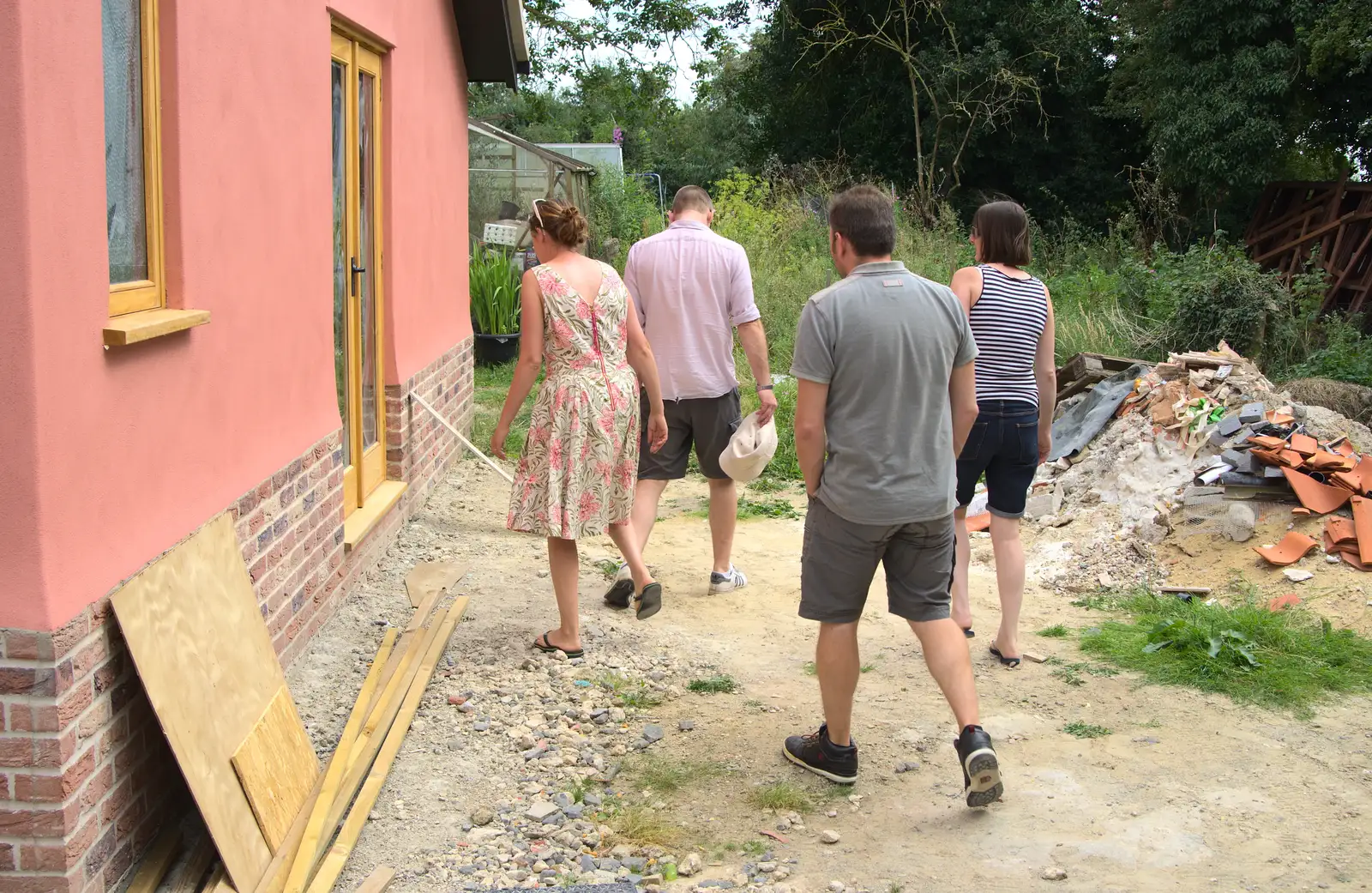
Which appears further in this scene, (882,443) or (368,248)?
(368,248)

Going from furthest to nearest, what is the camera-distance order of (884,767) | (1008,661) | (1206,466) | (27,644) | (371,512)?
(1206,466) < (371,512) < (1008,661) < (884,767) < (27,644)

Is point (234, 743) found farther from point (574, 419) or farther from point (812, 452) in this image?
point (574, 419)

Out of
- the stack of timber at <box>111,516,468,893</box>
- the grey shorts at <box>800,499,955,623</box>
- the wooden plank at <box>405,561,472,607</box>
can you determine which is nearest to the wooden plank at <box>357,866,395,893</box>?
the stack of timber at <box>111,516,468,893</box>

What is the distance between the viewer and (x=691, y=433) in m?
5.95

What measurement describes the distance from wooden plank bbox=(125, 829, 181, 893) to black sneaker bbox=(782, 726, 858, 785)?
6.41ft

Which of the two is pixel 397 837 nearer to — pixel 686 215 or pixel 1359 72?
pixel 686 215

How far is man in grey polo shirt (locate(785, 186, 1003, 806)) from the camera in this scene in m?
3.66

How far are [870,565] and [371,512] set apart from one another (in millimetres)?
3266

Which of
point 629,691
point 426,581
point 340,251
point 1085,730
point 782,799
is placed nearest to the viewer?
point 782,799

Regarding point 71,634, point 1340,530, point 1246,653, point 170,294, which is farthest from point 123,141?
point 1340,530

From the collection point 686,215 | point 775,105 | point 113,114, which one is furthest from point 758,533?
point 775,105

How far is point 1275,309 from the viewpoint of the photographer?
11.1m

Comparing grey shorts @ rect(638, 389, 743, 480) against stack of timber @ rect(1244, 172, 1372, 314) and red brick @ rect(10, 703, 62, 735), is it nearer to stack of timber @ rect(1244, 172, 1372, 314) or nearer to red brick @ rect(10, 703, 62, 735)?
red brick @ rect(10, 703, 62, 735)

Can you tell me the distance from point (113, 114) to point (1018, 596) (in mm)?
3787
